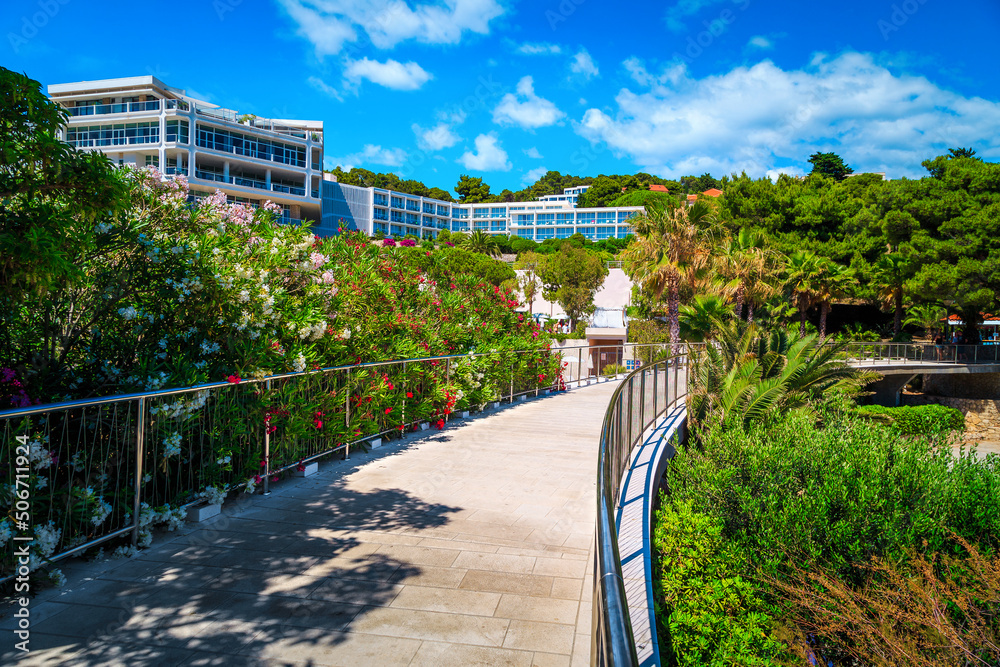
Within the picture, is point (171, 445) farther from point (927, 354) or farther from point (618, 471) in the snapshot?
point (927, 354)

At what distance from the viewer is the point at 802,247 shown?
1528 inches

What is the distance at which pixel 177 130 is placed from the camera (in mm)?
53000

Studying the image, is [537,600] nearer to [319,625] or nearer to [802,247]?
[319,625]

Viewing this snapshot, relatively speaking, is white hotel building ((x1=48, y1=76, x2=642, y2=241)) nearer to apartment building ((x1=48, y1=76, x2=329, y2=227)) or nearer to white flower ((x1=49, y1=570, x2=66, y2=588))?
apartment building ((x1=48, y1=76, x2=329, y2=227))

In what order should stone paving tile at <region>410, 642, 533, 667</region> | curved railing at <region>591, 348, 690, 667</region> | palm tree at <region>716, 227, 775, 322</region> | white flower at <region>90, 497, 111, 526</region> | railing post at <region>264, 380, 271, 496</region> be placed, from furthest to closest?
1. palm tree at <region>716, 227, 775, 322</region>
2. railing post at <region>264, 380, 271, 496</region>
3. white flower at <region>90, 497, 111, 526</region>
4. stone paving tile at <region>410, 642, 533, 667</region>
5. curved railing at <region>591, 348, 690, 667</region>

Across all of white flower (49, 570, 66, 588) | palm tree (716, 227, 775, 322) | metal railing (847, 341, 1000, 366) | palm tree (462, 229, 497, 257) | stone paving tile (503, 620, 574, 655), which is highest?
palm tree (462, 229, 497, 257)

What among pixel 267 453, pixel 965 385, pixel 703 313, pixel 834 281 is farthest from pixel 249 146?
pixel 965 385

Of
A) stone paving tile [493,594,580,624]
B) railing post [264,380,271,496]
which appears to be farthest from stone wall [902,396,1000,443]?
railing post [264,380,271,496]

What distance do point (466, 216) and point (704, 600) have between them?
366ft

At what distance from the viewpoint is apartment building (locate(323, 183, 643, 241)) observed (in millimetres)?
84500

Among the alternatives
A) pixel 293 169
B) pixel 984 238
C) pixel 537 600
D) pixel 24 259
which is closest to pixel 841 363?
pixel 537 600

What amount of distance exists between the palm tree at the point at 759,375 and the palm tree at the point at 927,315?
1435 inches

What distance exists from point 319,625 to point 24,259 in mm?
2472

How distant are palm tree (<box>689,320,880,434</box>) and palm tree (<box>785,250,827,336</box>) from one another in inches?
1011
